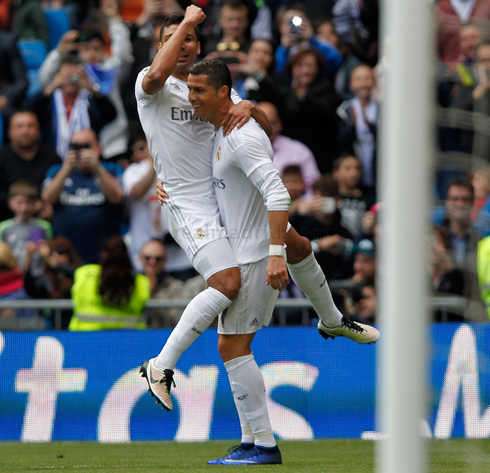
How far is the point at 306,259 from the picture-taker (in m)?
6.47

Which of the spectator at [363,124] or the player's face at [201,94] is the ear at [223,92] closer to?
the player's face at [201,94]

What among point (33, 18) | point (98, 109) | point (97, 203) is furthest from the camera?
point (33, 18)

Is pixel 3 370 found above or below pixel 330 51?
below

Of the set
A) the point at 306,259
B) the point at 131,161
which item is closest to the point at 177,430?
Answer: the point at 306,259

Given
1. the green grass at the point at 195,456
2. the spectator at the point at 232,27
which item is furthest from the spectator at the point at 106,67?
the green grass at the point at 195,456

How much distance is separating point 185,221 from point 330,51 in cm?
575

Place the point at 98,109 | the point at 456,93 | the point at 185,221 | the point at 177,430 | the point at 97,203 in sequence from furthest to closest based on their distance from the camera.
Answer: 1. the point at 98,109
2. the point at 97,203
3. the point at 177,430
4. the point at 185,221
5. the point at 456,93

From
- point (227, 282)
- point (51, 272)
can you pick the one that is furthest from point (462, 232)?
point (51, 272)

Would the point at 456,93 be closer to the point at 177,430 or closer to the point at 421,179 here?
the point at 421,179

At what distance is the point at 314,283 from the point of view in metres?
6.50

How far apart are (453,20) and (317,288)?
3.17 metres

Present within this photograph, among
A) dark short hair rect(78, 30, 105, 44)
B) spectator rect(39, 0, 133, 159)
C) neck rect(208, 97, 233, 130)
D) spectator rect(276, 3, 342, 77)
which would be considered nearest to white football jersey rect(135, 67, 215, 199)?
neck rect(208, 97, 233, 130)

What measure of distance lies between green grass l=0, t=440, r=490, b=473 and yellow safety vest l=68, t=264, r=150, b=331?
1.20 meters

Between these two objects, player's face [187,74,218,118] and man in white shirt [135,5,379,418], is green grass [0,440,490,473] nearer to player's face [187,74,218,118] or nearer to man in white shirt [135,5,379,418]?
man in white shirt [135,5,379,418]
